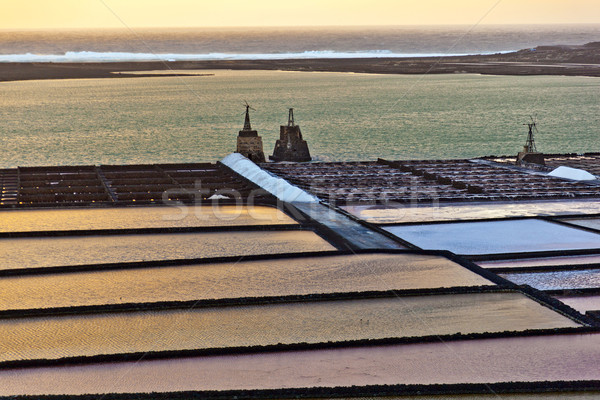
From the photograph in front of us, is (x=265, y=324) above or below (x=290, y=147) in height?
above

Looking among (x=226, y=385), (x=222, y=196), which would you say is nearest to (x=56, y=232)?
(x=222, y=196)

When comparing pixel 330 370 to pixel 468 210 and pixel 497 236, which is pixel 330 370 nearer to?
pixel 497 236

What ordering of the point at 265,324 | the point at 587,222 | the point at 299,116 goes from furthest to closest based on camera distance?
the point at 299,116 < the point at 587,222 < the point at 265,324

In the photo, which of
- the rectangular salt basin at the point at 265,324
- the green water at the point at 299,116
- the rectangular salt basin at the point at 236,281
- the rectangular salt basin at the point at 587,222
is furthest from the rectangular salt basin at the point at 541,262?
the green water at the point at 299,116

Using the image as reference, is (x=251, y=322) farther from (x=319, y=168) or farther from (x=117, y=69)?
(x=117, y=69)

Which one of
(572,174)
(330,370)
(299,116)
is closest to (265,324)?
(330,370)

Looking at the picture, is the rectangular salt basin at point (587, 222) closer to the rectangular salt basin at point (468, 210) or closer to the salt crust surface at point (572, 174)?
the rectangular salt basin at point (468, 210)
